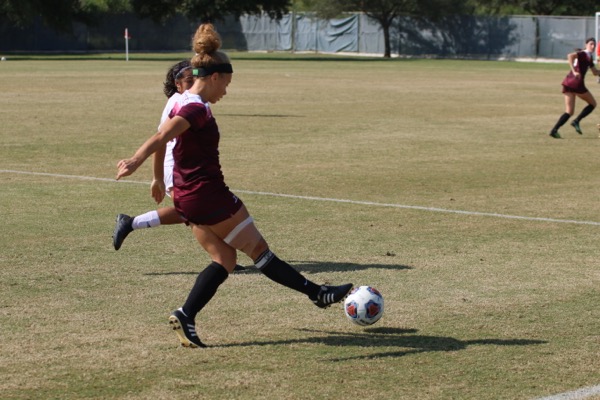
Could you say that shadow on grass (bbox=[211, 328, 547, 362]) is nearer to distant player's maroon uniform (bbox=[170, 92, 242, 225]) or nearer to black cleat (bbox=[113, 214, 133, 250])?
distant player's maroon uniform (bbox=[170, 92, 242, 225])

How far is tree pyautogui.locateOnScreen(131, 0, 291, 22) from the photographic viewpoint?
7181 cm

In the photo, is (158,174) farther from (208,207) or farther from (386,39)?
(386,39)

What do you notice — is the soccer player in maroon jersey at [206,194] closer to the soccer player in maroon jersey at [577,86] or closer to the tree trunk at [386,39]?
the soccer player in maroon jersey at [577,86]

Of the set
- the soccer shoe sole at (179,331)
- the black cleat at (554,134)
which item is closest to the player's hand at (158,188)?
the soccer shoe sole at (179,331)

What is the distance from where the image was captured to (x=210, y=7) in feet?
240

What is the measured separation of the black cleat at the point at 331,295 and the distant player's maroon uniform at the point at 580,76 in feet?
55.3

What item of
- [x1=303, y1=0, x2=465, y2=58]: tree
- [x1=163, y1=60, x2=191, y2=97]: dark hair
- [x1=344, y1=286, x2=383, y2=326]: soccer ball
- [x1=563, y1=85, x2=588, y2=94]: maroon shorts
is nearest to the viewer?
[x1=344, y1=286, x2=383, y2=326]: soccer ball

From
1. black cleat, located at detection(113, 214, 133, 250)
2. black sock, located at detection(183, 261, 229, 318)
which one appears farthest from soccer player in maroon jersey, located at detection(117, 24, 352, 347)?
black cleat, located at detection(113, 214, 133, 250)

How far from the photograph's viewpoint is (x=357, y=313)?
23.3 feet

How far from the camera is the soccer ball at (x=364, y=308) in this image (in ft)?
23.3

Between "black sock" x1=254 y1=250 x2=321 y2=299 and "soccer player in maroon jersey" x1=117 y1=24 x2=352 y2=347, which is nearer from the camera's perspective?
"soccer player in maroon jersey" x1=117 y1=24 x2=352 y2=347

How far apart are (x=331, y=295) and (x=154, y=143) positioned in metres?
1.57

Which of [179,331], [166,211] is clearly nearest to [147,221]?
[166,211]

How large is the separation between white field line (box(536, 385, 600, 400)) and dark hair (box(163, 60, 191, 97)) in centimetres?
409
